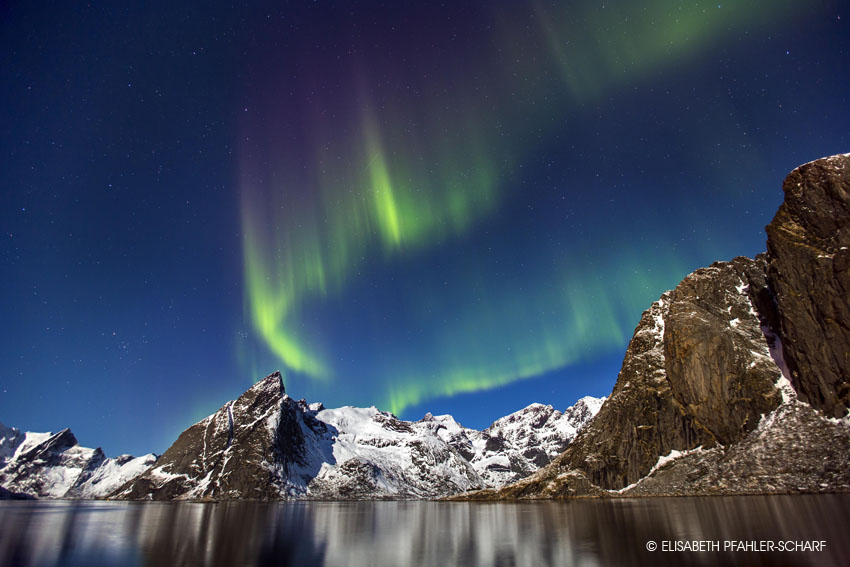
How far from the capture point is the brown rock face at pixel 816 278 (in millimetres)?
135375

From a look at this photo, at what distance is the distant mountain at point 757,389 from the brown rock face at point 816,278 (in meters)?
0.37

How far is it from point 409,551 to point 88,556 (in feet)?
91.4

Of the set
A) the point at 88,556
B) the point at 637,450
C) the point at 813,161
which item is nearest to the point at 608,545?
the point at 88,556

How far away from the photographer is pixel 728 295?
197750 millimetres

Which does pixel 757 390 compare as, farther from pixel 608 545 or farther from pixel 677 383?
pixel 608 545

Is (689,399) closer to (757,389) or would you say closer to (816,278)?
(757,389)

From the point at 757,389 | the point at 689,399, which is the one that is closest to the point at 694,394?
the point at 689,399

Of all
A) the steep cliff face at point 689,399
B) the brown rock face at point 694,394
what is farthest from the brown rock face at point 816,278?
the brown rock face at point 694,394

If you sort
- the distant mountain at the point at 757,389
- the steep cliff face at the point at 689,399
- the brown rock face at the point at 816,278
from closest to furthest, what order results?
the distant mountain at the point at 757,389 → the brown rock face at the point at 816,278 → the steep cliff face at the point at 689,399

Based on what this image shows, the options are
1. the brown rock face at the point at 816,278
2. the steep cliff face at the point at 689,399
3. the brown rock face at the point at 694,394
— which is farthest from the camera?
the steep cliff face at the point at 689,399

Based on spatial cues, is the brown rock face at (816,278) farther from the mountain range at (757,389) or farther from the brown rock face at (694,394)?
the brown rock face at (694,394)

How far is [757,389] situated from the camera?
157m

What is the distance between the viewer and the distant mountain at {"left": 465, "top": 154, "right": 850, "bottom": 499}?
431 feet

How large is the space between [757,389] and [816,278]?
4433 centimetres
